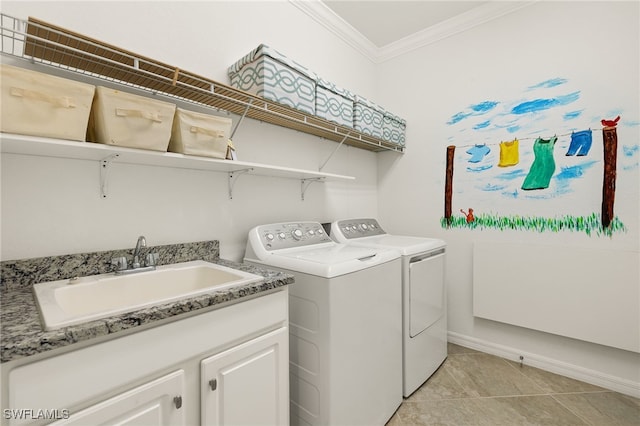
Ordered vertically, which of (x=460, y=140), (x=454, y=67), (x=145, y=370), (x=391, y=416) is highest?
(x=454, y=67)

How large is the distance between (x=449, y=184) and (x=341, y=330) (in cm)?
181

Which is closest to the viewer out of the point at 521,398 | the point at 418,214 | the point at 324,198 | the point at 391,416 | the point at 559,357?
the point at 391,416

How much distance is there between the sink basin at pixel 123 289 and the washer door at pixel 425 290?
109 cm

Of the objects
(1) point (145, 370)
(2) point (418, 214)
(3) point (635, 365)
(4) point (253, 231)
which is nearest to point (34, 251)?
(1) point (145, 370)

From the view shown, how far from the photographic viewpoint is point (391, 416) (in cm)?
171

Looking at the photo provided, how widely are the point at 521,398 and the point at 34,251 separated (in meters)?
2.72

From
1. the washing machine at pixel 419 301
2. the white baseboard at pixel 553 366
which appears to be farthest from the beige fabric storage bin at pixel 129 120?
the white baseboard at pixel 553 366

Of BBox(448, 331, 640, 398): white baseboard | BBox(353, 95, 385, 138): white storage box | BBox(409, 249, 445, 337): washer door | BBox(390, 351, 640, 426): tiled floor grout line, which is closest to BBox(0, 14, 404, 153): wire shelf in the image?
BBox(353, 95, 385, 138): white storage box

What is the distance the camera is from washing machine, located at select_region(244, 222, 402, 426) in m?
1.35

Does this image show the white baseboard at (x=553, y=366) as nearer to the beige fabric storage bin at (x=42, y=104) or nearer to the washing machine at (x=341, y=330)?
the washing machine at (x=341, y=330)

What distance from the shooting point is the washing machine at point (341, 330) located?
53.0 inches

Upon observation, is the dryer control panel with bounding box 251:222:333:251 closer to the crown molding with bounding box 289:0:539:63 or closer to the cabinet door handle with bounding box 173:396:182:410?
the cabinet door handle with bounding box 173:396:182:410

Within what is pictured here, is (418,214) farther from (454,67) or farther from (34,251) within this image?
(34,251)

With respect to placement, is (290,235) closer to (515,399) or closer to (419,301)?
(419,301)
